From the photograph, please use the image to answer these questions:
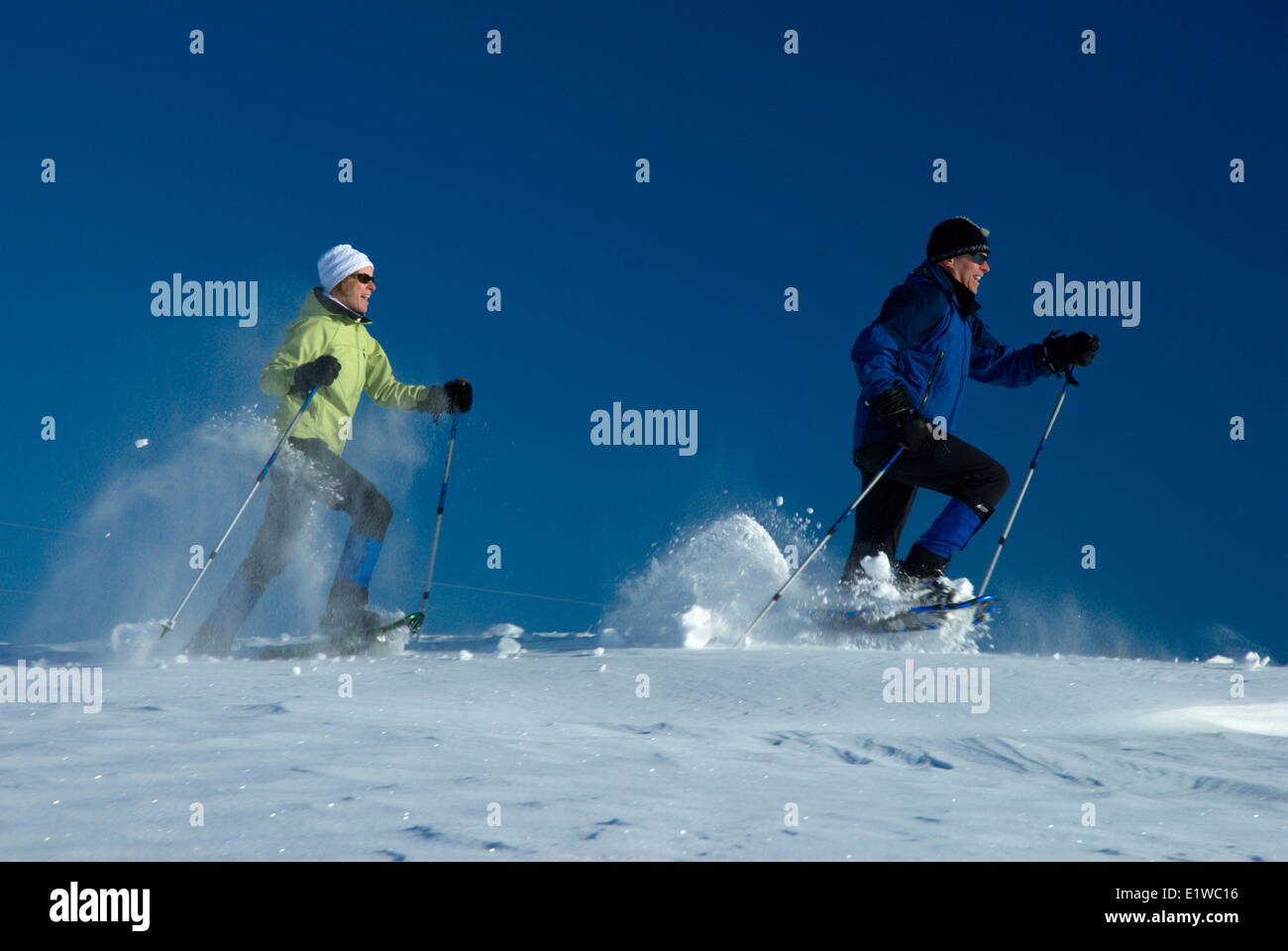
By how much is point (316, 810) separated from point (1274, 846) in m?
2.18

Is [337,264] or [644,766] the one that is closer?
[644,766]

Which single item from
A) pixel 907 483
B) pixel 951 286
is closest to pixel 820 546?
pixel 907 483

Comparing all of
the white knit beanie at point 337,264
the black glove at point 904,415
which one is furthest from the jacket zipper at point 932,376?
the white knit beanie at point 337,264

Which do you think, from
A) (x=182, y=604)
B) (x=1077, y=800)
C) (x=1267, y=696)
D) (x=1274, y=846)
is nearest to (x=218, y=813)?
(x=1077, y=800)

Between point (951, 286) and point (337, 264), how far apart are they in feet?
11.7

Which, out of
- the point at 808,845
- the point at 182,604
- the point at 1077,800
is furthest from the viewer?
the point at 182,604

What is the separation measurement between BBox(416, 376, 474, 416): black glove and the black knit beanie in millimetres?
2859

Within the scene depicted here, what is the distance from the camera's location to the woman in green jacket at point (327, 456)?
6.21 metres

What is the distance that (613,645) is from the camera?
6703mm

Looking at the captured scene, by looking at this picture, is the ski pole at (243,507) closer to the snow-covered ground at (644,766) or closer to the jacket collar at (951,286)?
the snow-covered ground at (644,766)

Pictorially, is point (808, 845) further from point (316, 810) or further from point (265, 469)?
point (265, 469)

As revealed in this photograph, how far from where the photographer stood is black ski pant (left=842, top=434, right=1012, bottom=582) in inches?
257

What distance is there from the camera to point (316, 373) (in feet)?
20.3

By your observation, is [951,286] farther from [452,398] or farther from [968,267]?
[452,398]
